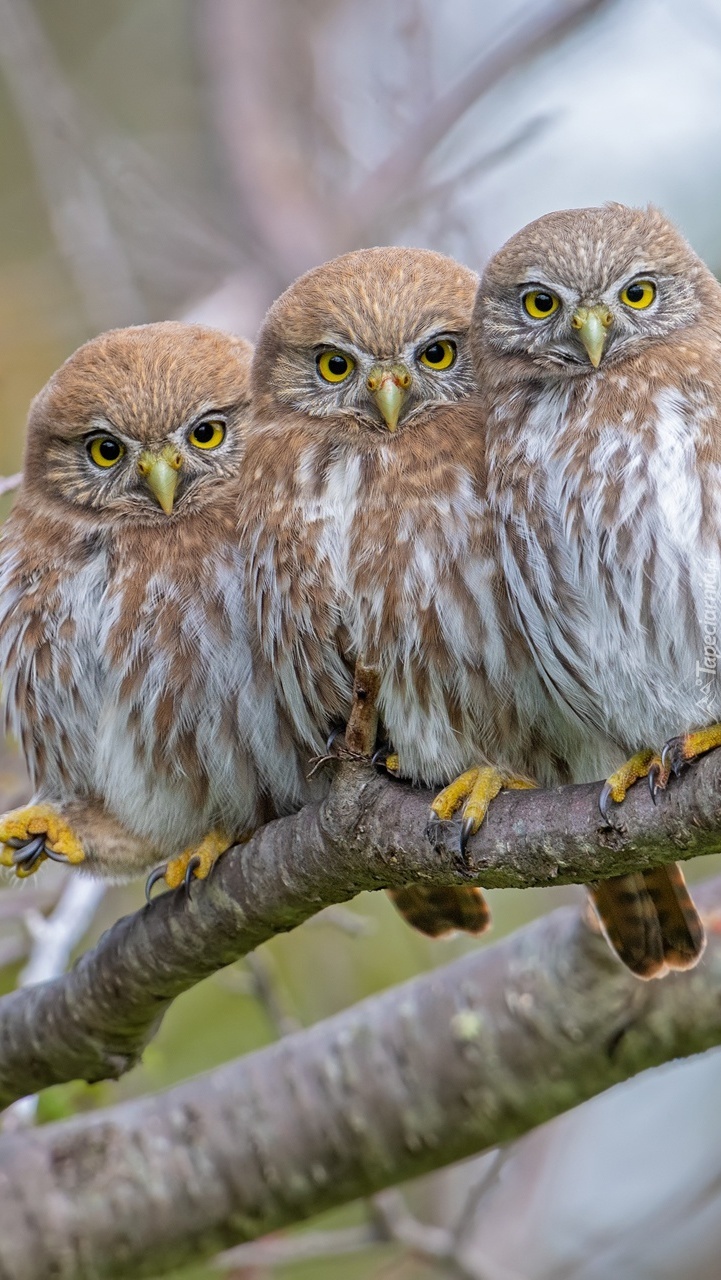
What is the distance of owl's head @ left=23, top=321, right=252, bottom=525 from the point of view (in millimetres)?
4383

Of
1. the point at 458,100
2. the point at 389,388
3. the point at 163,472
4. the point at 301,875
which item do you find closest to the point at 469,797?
the point at 301,875

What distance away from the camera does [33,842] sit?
459cm

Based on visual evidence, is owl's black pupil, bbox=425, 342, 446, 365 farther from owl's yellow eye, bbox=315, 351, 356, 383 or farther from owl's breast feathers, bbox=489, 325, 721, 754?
owl's breast feathers, bbox=489, 325, 721, 754

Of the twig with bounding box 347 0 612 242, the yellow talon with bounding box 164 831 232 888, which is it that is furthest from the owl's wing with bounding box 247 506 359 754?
the twig with bounding box 347 0 612 242

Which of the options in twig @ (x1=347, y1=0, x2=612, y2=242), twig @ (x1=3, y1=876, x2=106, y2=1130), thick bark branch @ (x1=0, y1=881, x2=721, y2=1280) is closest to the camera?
thick bark branch @ (x1=0, y1=881, x2=721, y2=1280)

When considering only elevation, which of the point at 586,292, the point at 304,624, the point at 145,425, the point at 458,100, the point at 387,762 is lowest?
the point at 387,762

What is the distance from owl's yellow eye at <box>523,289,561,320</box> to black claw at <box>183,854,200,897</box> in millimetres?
1709

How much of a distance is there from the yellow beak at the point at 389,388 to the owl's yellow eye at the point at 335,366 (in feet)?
0.33

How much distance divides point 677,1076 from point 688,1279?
48.5 inches

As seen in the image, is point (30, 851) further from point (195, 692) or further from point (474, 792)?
point (474, 792)

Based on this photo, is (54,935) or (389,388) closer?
(389,388)

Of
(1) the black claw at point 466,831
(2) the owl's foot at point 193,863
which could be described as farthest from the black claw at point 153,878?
(1) the black claw at point 466,831

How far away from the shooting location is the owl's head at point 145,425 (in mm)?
4383

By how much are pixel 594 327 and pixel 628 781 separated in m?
1.15
